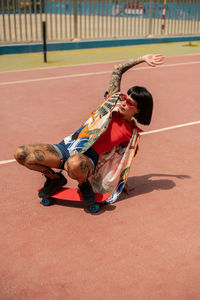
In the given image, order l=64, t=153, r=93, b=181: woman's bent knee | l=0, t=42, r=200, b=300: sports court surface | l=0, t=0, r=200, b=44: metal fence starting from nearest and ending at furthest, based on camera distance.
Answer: l=0, t=42, r=200, b=300: sports court surface
l=64, t=153, r=93, b=181: woman's bent knee
l=0, t=0, r=200, b=44: metal fence

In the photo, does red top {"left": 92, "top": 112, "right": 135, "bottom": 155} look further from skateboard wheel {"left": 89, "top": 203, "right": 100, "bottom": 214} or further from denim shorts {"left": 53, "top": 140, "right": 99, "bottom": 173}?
skateboard wheel {"left": 89, "top": 203, "right": 100, "bottom": 214}

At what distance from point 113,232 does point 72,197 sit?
2.15ft

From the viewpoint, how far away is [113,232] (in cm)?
405

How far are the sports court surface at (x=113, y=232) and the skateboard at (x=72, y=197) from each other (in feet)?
0.23

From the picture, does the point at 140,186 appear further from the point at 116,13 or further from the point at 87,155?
the point at 116,13

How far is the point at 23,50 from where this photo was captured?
16109 mm

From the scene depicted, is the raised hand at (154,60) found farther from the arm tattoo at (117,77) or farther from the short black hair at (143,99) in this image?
the short black hair at (143,99)

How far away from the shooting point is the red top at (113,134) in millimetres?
4359

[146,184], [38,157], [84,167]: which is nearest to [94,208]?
[84,167]

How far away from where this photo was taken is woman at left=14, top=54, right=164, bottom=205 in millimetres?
4207

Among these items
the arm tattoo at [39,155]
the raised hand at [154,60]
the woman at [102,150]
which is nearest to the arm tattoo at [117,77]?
the woman at [102,150]

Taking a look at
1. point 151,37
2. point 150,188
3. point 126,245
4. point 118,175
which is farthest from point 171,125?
point 151,37

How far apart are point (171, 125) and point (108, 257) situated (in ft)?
14.7

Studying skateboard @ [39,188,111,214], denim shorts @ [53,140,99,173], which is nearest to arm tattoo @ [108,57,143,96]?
denim shorts @ [53,140,99,173]
